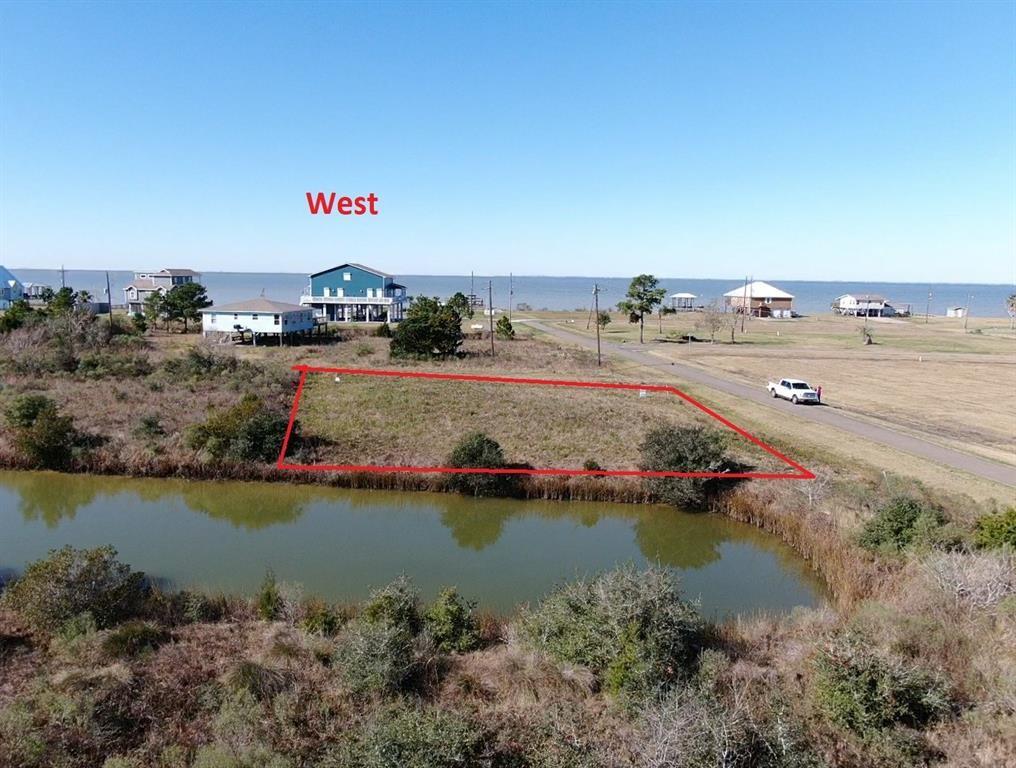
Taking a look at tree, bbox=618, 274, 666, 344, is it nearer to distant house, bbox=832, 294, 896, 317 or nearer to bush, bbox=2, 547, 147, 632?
bush, bbox=2, 547, 147, 632

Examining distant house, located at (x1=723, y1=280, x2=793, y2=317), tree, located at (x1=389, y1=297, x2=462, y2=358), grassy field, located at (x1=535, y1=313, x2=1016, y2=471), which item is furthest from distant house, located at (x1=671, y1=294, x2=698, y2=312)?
tree, located at (x1=389, y1=297, x2=462, y2=358)

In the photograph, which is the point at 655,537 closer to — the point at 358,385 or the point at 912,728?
the point at 912,728

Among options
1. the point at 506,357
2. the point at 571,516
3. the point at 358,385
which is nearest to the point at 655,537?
the point at 571,516

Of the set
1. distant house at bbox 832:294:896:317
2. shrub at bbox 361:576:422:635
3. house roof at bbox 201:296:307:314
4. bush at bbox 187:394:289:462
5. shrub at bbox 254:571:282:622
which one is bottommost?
shrub at bbox 254:571:282:622

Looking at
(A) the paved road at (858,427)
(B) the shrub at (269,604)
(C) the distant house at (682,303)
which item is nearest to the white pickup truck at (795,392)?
(A) the paved road at (858,427)

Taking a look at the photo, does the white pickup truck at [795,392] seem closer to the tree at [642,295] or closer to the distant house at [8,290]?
the tree at [642,295]

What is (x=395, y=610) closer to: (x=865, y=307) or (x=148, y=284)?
(x=148, y=284)
